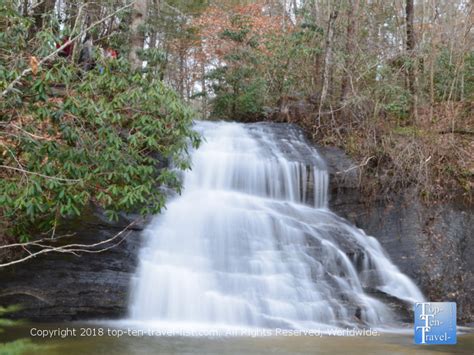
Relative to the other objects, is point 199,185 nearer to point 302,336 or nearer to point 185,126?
point 185,126

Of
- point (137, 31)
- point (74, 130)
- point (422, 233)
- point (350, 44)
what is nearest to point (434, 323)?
point (422, 233)

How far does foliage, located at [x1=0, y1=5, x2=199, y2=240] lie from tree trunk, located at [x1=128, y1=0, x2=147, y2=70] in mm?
4510

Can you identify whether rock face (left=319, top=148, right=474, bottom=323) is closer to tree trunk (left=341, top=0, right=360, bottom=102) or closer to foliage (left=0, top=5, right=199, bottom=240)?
tree trunk (left=341, top=0, right=360, bottom=102)

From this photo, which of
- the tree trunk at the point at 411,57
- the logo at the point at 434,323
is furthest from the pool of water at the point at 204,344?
the tree trunk at the point at 411,57

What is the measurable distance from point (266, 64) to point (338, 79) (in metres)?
2.45

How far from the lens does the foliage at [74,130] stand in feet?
19.0

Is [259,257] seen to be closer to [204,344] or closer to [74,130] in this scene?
[204,344]

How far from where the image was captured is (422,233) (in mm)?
9992

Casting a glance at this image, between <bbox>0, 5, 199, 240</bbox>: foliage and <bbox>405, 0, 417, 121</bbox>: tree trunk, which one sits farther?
<bbox>405, 0, 417, 121</bbox>: tree trunk

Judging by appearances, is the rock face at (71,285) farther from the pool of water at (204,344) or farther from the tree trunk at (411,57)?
the tree trunk at (411,57)

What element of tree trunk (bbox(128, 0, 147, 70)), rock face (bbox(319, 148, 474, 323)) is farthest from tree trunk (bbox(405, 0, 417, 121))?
tree trunk (bbox(128, 0, 147, 70))

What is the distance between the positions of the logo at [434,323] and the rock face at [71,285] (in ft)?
14.3

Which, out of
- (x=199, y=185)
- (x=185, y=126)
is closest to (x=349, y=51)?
(x=199, y=185)

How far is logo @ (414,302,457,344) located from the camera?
5.74 m
